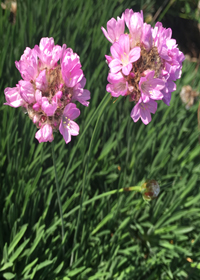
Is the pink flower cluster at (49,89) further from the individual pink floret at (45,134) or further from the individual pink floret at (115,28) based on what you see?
the individual pink floret at (115,28)

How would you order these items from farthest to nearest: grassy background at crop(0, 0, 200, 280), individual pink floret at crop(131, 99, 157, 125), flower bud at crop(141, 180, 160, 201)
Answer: grassy background at crop(0, 0, 200, 280)
flower bud at crop(141, 180, 160, 201)
individual pink floret at crop(131, 99, 157, 125)

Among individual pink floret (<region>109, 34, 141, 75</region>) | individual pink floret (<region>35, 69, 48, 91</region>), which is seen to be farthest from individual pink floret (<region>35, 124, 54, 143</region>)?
individual pink floret (<region>109, 34, 141, 75</region>)

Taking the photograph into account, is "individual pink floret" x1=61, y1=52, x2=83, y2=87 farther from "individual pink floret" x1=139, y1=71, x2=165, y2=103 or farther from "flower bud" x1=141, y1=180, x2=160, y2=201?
A: "flower bud" x1=141, y1=180, x2=160, y2=201

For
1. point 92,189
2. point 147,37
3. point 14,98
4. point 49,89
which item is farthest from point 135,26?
point 92,189

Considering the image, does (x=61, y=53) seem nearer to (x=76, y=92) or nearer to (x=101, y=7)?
(x=76, y=92)

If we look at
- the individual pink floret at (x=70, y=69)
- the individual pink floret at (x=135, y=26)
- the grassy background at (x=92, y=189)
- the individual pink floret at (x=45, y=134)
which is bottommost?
the grassy background at (x=92, y=189)

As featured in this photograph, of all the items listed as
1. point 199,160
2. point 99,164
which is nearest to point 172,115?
point 199,160

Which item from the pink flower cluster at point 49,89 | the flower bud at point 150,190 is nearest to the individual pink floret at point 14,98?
the pink flower cluster at point 49,89
